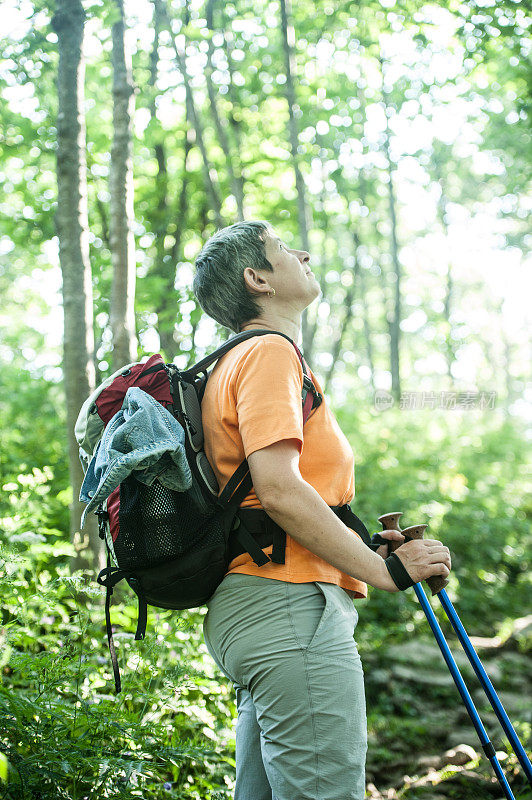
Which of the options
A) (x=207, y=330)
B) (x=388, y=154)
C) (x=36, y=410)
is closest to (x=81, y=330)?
(x=36, y=410)

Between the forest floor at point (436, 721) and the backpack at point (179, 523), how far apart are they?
8.53 feet

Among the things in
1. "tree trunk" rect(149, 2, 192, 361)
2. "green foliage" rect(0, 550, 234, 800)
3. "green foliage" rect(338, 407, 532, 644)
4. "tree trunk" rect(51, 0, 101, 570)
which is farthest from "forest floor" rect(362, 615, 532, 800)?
"tree trunk" rect(149, 2, 192, 361)

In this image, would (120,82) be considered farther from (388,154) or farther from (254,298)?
(388,154)

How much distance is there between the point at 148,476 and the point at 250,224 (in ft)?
3.46

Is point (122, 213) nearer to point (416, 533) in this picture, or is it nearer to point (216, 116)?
point (416, 533)

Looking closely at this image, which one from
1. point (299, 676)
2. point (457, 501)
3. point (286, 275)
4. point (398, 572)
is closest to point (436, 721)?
point (398, 572)

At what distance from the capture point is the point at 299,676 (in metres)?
1.74

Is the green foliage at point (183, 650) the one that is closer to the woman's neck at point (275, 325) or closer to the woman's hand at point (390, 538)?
the woman's hand at point (390, 538)

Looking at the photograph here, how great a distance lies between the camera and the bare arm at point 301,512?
176 cm

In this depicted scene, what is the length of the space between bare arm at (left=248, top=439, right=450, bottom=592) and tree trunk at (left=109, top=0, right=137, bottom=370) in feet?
7.99

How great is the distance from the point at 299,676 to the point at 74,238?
3.20 meters

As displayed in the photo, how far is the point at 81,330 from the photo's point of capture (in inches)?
155

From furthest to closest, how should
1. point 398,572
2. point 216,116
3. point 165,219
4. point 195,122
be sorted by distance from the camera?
1. point 165,219
2. point 216,116
3. point 195,122
4. point 398,572

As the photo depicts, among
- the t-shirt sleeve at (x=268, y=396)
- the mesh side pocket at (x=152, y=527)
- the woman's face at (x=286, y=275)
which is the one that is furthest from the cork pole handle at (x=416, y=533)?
the woman's face at (x=286, y=275)
